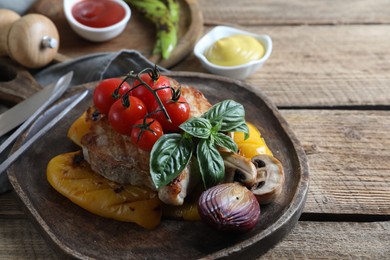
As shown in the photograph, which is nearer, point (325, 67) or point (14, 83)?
point (14, 83)

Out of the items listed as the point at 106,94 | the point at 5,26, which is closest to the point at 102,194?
the point at 106,94

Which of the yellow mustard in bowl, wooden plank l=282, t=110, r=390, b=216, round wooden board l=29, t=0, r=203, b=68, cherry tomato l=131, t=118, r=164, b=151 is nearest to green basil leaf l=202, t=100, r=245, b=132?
cherry tomato l=131, t=118, r=164, b=151

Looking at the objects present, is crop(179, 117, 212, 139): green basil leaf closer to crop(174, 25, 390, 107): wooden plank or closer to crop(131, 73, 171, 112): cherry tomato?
crop(131, 73, 171, 112): cherry tomato

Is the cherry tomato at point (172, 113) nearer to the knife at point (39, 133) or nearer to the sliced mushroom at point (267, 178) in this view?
the sliced mushroom at point (267, 178)

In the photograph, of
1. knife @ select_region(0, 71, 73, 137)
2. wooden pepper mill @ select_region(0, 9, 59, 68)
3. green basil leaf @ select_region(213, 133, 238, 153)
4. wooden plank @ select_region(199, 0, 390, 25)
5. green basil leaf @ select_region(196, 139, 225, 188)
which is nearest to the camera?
green basil leaf @ select_region(196, 139, 225, 188)

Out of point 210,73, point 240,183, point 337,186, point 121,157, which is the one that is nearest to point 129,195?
point 121,157

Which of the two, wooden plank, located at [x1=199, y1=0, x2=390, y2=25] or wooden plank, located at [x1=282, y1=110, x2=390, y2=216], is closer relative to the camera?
wooden plank, located at [x1=282, y1=110, x2=390, y2=216]

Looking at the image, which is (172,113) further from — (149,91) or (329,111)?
(329,111)

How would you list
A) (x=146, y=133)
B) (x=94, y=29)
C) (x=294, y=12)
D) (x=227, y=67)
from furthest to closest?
(x=294, y=12) → (x=94, y=29) → (x=227, y=67) → (x=146, y=133)
